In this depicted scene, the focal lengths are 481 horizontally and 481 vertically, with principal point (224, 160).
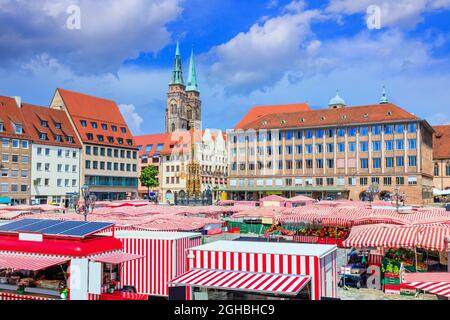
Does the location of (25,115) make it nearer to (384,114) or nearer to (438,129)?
(384,114)

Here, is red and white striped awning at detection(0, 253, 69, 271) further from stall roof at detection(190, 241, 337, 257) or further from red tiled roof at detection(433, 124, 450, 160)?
red tiled roof at detection(433, 124, 450, 160)

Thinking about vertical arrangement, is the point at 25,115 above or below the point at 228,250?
above

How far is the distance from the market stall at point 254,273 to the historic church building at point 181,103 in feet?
442

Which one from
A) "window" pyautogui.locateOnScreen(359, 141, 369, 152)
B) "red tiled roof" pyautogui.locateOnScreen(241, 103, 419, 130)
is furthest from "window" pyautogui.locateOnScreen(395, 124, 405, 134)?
"window" pyautogui.locateOnScreen(359, 141, 369, 152)

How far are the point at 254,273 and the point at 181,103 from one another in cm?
14197

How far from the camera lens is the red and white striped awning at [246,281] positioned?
392 inches

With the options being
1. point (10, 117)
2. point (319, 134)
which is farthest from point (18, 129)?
point (319, 134)

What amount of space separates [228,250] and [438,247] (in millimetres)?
8905

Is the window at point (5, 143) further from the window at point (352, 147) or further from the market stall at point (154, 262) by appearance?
the market stall at point (154, 262)

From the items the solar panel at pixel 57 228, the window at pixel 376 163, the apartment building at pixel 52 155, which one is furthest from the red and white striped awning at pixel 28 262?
the window at pixel 376 163

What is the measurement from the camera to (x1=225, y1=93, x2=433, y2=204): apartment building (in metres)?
Answer: 75.3

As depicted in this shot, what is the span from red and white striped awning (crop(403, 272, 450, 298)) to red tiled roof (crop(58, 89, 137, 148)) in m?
76.2

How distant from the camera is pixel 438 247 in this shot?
16.6 meters
